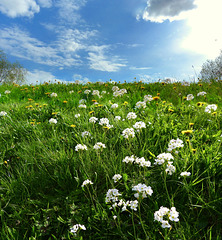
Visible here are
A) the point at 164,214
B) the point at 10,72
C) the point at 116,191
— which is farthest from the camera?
the point at 10,72

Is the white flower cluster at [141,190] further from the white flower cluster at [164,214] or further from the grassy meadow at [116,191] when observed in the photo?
the white flower cluster at [164,214]

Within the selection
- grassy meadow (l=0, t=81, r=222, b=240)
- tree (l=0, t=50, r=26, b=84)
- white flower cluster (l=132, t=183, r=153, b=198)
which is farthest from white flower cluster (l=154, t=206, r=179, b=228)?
tree (l=0, t=50, r=26, b=84)

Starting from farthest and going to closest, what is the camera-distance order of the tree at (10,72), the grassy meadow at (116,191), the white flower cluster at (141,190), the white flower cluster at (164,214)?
the tree at (10,72) < the grassy meadow at (116,191) < the white flower cluster at (141,190) < the white flower cluster at (164,214)

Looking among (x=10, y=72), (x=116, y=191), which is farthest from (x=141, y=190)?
(x=10, y=72)

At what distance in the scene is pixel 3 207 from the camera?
2104mm

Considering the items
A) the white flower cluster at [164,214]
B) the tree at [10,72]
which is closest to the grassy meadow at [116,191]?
the white flower cluster at [164,214]

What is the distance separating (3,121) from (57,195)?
2.69 metres

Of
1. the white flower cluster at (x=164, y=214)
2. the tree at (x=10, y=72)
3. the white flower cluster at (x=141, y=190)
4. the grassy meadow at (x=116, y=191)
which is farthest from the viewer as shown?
the tree at (x=10, y=72)

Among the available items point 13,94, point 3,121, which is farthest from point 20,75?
point 3,121

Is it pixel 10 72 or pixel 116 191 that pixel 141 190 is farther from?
pixel 10 72

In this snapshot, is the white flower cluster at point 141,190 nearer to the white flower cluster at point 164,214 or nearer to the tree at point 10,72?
the white flower cluster at point 164,214

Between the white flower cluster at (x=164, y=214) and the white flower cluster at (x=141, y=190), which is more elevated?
the white flower cluster at (x=141, y=190)

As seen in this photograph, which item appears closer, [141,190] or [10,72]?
[141,190]

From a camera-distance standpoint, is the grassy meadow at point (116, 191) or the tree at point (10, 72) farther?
the tree at point (10, 72)
